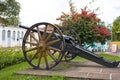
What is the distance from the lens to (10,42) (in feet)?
115

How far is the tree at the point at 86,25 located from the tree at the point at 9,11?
9.47ft

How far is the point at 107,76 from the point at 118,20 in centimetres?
4478

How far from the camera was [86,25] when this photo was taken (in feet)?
57.3

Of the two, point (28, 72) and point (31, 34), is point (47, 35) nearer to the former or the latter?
point (31, 34)

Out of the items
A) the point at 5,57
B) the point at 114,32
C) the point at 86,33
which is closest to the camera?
the point at 5,57

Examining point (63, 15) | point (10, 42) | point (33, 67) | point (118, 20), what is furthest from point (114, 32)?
point (33, 67)

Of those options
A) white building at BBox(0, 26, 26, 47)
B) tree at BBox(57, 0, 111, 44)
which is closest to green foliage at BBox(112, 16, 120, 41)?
white building at BBox(0, 26, 26, 47)

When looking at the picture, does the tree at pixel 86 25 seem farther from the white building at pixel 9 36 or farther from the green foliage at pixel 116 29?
the green foliage at pixel 116 29

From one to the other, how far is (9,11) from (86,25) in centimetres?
497

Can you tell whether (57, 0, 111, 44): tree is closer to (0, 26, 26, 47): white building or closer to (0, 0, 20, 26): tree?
(0, 0, 20, 26): tree

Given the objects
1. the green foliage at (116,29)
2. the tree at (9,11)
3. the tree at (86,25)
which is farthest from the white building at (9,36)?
the green foliage at (116,29)

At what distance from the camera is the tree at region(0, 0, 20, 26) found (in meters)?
18.2

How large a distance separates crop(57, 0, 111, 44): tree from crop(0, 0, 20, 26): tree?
2885mm

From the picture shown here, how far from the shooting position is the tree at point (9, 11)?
59.6 ft
